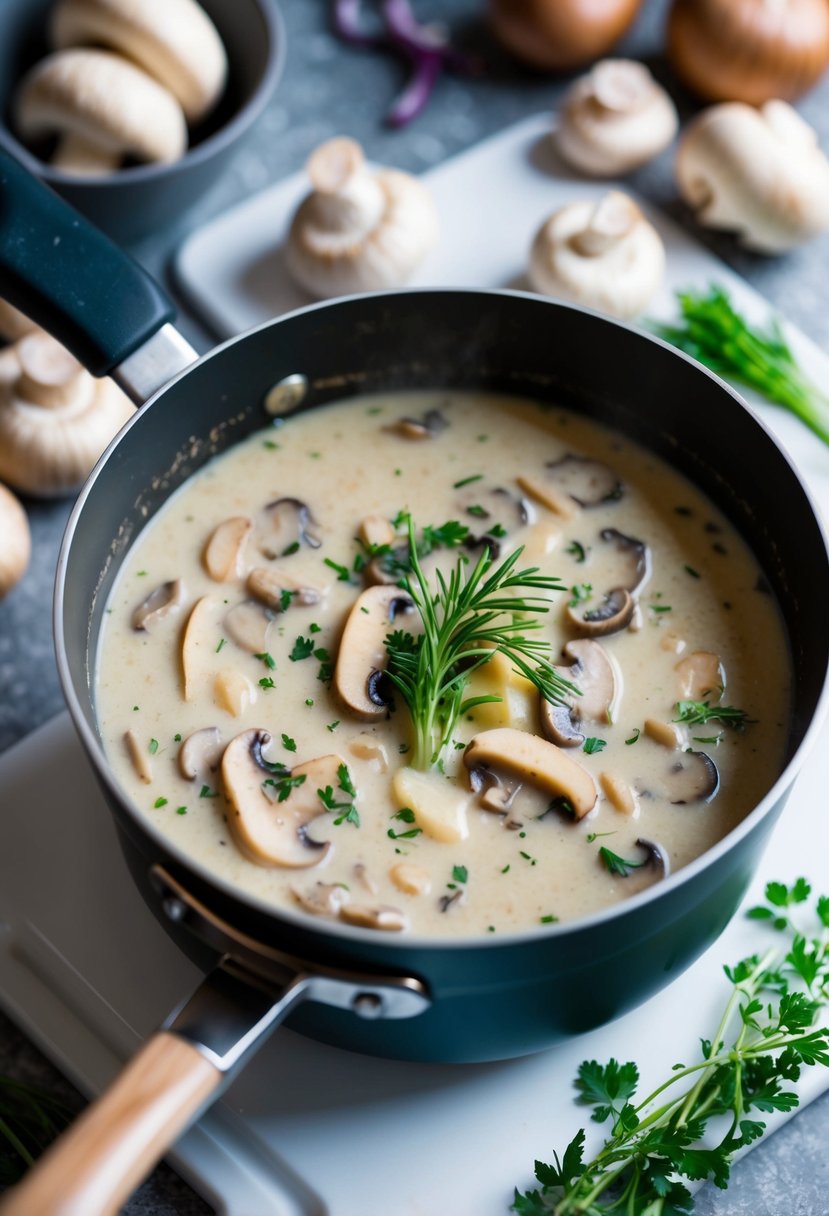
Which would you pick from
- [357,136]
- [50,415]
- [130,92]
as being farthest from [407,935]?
[357,136]

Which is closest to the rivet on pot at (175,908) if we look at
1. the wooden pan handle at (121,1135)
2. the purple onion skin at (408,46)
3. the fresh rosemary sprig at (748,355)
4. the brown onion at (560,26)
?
the wooden pan handle at (121,1135)

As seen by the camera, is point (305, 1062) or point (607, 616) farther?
point (607, 616)

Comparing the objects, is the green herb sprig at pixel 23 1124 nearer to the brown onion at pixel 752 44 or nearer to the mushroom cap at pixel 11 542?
the mushroom cap at pixel 11 542

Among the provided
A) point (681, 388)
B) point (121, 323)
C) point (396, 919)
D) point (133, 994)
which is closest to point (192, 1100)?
point (396, 919)

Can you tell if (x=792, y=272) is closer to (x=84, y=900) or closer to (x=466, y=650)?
(x=466, y=650)

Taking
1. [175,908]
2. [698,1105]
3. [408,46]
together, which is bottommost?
[698,1105]

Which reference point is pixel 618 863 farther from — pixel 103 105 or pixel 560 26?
pixel 560 26
